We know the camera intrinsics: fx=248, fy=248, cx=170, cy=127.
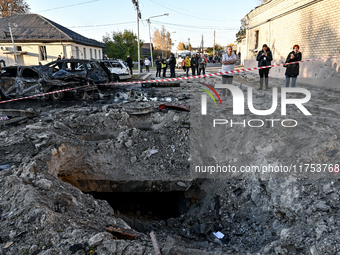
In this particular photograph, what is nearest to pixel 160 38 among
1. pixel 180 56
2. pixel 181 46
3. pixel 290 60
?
pixel 181 46

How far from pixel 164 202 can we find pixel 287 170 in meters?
2.82

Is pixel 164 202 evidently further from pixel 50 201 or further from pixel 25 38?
pixel 25 38

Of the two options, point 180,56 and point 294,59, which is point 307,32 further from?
point 180,56

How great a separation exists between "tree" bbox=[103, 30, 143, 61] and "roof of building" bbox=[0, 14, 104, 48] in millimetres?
9783

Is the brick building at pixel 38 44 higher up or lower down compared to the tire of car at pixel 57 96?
higher up

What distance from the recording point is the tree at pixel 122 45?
3825cm

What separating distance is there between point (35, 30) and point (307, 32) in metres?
26.8

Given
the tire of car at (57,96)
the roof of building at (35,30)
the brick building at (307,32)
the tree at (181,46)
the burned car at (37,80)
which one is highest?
the tree at (181,46)

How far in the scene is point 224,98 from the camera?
28.2 feet

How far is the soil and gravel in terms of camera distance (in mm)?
2723

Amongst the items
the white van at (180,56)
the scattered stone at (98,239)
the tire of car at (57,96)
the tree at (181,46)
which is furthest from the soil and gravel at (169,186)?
the tree at (181,46)

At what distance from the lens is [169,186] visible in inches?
200

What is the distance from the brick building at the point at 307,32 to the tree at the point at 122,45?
2593cm

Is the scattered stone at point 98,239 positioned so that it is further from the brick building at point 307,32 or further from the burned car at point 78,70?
the brick building at point 307,32
